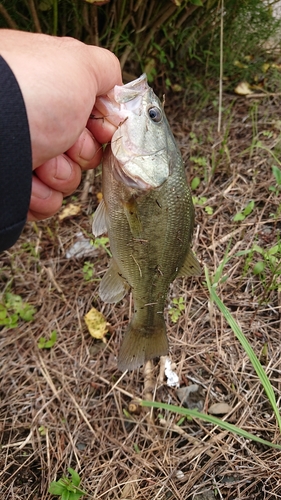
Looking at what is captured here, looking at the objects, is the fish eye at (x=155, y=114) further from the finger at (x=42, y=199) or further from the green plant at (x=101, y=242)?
the green plant at (x=101, y=242)

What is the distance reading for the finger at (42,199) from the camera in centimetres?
193

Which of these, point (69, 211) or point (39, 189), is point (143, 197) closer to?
point (39, 189)

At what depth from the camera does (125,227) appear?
1.73m

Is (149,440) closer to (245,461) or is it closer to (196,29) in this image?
(245,461)

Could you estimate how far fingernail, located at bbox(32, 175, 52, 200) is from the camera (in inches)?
75.7

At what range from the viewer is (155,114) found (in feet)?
5.71

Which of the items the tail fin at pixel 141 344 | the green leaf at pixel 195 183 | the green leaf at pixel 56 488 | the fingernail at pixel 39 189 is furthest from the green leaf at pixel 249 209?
the green leaf at pixel 56 488

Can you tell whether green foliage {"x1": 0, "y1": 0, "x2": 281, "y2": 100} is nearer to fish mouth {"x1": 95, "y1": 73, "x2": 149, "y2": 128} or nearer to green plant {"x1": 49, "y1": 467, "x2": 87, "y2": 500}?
fish mouth {"x1": 95, "y1": 73, "x2": 149, "y2": 128}

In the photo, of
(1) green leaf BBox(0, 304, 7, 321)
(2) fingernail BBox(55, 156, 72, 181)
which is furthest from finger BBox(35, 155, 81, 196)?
(1) green leaf BBox(0, 304, 7, 321)

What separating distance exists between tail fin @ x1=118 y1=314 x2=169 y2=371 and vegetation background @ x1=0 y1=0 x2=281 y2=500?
369 mm

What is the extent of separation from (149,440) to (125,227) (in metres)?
1.27

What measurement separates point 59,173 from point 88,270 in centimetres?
105

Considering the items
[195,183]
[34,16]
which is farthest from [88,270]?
[34,16]

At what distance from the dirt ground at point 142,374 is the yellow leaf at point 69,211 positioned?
52 mm
